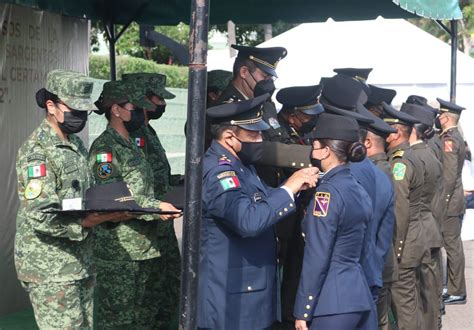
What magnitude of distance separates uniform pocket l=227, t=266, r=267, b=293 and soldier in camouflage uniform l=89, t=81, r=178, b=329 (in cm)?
121

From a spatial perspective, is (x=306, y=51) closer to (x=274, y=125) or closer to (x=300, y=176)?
(x=274, y=125)

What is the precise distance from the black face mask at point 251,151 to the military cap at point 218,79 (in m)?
2.15

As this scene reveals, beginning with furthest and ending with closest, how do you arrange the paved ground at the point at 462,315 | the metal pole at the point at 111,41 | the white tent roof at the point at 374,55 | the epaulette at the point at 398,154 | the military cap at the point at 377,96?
the white tent roof at the point at 374,55, the metal pole at the point at 111,41, the paved ground at the point at 462,315, the military cap at the point at 377,96, the epaulette at the point at 398,154

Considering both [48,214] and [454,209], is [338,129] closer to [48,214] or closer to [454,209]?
[48,214]

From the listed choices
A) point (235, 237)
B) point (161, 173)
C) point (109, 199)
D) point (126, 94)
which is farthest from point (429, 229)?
point (109, 199)

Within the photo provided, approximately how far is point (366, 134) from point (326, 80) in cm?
46

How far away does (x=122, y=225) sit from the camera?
17.8ft

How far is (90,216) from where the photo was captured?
439cm

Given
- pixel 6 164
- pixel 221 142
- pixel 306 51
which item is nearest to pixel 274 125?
pixel 221 142

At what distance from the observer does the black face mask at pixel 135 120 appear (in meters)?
5.45

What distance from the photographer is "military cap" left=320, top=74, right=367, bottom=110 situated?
18.0ft

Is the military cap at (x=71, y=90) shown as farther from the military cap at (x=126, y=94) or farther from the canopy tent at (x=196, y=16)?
the canopy tent at (x=196, y=16)

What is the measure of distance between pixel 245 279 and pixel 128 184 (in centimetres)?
136

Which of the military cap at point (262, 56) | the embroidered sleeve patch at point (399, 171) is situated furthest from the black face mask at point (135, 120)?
the embroidered sleeve patch at point (399, 171)
